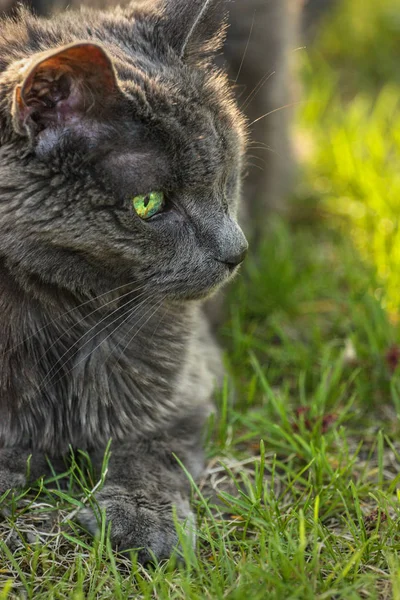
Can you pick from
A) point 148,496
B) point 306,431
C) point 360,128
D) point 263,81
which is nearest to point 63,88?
point 148,496

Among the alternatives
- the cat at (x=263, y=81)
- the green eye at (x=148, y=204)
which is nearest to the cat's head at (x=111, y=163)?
the green eye at (x=148, y=204)

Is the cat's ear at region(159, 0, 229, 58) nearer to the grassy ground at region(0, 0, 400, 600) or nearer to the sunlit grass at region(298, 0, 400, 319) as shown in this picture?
the grassy ground at region(0, 0, 400, 600)

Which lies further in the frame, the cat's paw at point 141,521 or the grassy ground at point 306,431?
the cat's paw at point 141,521

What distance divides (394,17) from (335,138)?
161 cm

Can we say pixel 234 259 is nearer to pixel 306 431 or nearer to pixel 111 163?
pixel 111 163

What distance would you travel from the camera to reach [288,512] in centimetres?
178

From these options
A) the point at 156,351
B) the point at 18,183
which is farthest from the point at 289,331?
the point at 18,183

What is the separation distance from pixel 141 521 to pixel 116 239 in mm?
654

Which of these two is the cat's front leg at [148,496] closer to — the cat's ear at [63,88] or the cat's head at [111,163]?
the cat's head at [111,163]

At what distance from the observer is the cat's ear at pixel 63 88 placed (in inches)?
55.6

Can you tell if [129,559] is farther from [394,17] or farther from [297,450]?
[394,17]

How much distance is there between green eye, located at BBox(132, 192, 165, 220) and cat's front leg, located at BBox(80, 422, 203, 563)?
0.63m

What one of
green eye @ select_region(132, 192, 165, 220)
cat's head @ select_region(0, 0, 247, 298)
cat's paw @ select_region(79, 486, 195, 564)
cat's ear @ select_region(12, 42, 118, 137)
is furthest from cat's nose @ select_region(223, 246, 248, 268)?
cat's paw @ select_region(79, 486, 195, 564)

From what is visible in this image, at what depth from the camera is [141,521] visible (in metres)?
1.70
